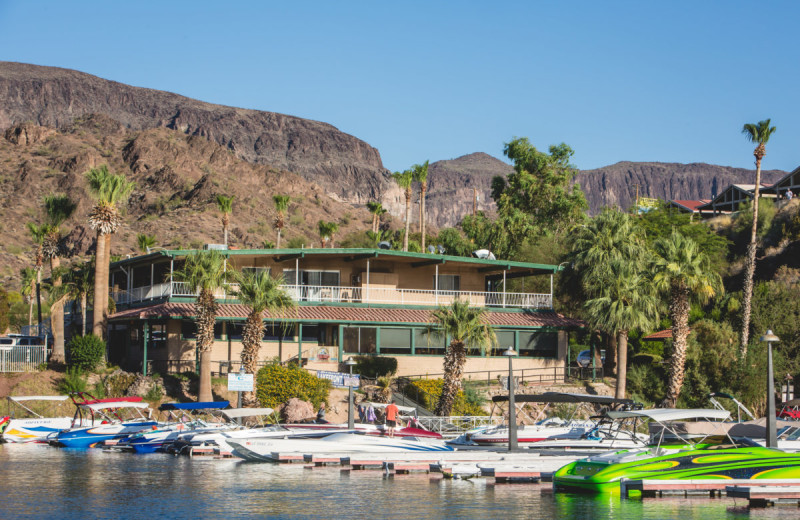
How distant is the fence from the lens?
4300 cm

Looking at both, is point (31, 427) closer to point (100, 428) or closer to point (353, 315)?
point (100, 428)

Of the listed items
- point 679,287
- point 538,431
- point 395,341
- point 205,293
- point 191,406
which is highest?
point 679,287

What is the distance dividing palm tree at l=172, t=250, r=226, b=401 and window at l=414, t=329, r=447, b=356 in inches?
488

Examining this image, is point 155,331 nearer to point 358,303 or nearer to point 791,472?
point 358,303

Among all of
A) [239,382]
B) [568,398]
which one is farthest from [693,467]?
[239,382]

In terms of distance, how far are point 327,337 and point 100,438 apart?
15252 mm

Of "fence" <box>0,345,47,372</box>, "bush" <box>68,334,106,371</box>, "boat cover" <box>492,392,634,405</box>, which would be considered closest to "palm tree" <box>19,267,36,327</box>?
"fence" <box>0,345,47,372</box>

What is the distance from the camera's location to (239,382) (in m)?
36.4

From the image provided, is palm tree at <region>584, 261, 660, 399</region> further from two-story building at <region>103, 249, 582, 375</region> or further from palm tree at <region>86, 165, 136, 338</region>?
palm tree at <region>86, 165, 136, 338</region>

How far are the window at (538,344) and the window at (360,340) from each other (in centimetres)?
829

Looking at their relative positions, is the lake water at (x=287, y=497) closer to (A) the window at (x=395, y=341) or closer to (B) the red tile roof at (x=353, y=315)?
(B) the red tile roof at (x=353, y=315)

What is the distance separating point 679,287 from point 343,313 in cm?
1726

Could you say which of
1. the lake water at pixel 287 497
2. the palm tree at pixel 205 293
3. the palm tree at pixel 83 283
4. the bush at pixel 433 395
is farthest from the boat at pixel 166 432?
the palm tree at pixel 83 283

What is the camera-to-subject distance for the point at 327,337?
48250mm
